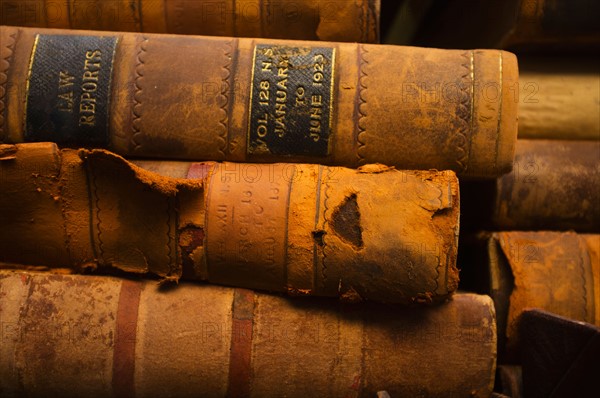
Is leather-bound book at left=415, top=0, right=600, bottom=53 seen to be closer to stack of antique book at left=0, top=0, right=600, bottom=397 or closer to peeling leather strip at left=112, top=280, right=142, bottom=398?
stack of antique book at left=0, top=0, right=600, bottom=397

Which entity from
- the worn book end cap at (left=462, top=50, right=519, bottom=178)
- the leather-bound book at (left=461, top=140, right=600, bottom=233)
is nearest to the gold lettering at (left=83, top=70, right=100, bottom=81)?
the worn book end cap at (left=462, top=50, right=519, bottom=178)

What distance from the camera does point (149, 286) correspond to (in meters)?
1.34

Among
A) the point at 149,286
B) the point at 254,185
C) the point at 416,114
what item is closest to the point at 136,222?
the point at 149,286

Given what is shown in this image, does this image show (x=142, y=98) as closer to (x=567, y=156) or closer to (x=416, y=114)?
(x=416, y=114)

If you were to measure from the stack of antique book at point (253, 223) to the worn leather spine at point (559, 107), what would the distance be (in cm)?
33

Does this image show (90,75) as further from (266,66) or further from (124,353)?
(124,353)

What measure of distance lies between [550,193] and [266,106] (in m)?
0.76

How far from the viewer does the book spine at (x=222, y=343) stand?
4.19ft

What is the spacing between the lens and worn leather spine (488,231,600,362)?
57.4 inches

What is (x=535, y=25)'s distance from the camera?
160cm

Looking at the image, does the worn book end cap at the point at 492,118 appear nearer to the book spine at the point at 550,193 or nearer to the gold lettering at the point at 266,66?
the book spine at the point at 550,193

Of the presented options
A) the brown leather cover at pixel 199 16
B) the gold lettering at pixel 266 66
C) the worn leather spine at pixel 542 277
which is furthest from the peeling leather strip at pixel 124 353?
the worn leather spine at pixel 542 277

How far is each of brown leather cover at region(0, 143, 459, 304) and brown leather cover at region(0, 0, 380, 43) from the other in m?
0.42

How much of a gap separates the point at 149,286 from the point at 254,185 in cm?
32
